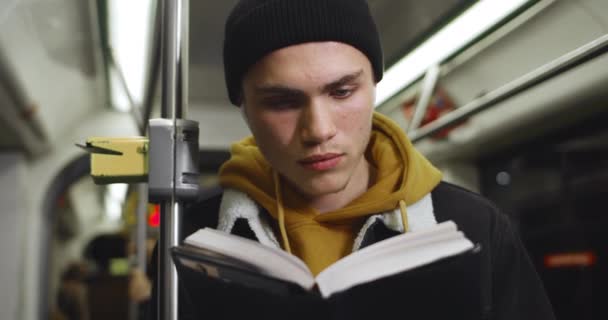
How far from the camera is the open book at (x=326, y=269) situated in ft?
2.36

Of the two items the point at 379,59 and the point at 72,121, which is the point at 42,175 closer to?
the point at 72,121

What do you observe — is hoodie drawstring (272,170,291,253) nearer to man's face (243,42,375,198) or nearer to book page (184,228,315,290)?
man's face (243,42,375,198)

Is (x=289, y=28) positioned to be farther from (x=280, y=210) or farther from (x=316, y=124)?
(x=280, y=210)

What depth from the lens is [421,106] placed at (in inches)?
132

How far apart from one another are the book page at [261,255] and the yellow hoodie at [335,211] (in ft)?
0.80

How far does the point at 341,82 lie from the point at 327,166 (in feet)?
0.49

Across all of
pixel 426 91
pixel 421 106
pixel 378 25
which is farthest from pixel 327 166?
pixel 378 25

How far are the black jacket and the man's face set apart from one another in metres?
0.15

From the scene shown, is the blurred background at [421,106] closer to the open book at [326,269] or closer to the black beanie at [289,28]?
the black beanie at [289,28]

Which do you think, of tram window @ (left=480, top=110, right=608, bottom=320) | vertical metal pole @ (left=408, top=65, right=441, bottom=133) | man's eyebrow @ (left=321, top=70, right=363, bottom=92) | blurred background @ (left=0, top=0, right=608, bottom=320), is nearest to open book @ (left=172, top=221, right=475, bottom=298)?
man's eyebrow @ (left=321, top=70, right=363, bottom=92)

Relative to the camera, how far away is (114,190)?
682 centimetres

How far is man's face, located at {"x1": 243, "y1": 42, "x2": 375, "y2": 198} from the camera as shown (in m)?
0.96

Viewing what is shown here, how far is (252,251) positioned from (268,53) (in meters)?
0.39

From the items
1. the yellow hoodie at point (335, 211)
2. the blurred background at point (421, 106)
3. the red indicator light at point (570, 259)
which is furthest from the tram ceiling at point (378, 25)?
the red indicator light at point (570, 259)
